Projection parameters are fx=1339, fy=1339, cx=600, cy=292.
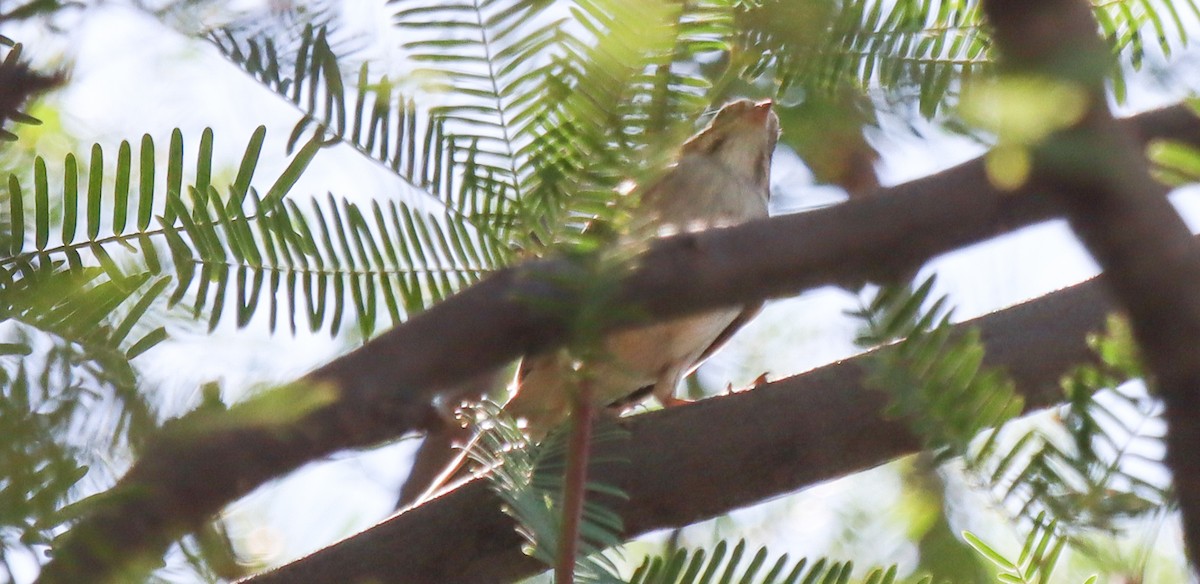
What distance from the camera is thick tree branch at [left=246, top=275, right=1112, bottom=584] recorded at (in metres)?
2.10

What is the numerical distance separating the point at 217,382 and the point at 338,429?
93 mm

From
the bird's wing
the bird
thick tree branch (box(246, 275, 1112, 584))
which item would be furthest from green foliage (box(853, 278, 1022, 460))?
the bird's wing

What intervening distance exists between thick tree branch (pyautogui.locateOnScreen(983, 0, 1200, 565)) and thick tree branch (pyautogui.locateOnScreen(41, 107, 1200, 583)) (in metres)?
0.23

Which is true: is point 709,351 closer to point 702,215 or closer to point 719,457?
point 702,215

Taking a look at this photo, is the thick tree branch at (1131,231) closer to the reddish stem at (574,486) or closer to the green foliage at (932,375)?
the green foliage at (932,375)

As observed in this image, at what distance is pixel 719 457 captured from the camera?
7.00ft

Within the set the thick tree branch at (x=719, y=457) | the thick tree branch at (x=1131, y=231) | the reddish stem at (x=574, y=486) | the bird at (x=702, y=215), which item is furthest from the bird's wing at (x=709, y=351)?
the thick tree branch at (x=1131, y=231)

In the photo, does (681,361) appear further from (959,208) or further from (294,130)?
(959,208)

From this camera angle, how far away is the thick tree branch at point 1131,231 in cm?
64

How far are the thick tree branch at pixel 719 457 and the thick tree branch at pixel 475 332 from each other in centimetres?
109

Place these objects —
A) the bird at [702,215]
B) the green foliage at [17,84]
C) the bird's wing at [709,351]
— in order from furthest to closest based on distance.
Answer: the bird's wing at [709,351]
the bird at [702,215]
the green foliage at [17,84]

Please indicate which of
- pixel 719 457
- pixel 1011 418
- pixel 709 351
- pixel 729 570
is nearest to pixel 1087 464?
pixel 1011 418

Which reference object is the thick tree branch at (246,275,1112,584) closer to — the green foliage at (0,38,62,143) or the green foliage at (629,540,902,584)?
the green foliage at (629,540,902,584)

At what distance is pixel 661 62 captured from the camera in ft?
3.41
